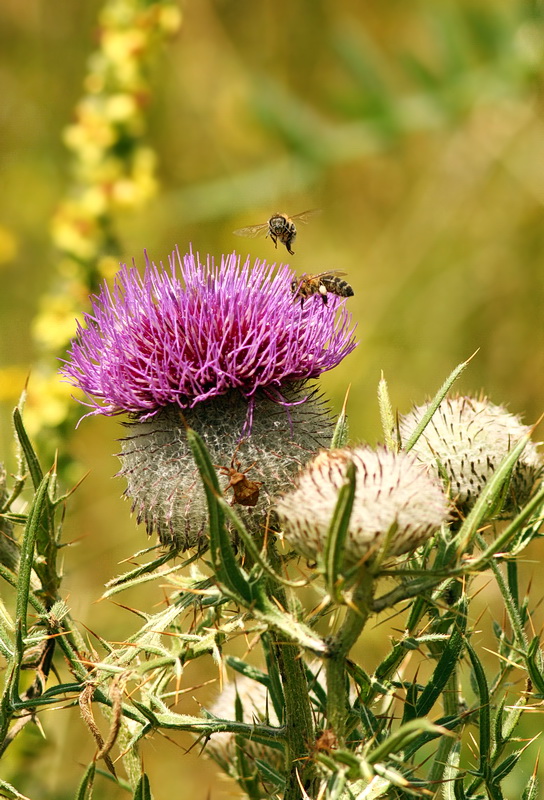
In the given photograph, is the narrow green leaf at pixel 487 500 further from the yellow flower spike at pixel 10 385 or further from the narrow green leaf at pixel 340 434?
the yellow flower spike at pixel 10 385

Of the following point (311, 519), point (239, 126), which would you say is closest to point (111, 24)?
point (239, 126)

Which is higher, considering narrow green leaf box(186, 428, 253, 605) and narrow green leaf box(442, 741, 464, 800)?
narrow green leaf box(186, 428, 253, 605)

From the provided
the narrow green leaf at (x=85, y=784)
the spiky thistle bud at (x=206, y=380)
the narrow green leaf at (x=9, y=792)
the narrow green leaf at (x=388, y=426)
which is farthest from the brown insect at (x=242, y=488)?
the narrow green leaf at (x=9, y=792)

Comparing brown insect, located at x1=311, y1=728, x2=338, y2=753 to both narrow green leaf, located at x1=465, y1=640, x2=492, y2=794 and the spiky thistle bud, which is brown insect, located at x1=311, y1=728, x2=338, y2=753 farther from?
the spiky thistle bud

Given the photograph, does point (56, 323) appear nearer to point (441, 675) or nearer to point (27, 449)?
point (27, 449)

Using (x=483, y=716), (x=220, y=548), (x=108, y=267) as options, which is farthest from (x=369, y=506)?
(x=108, y=267)

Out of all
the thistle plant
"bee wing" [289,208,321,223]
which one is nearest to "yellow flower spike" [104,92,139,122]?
"bee wing" [289,208,321,223]

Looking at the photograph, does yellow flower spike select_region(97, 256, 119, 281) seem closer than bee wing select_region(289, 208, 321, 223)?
No
